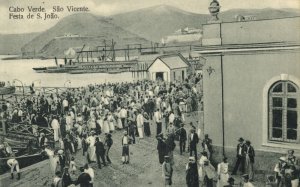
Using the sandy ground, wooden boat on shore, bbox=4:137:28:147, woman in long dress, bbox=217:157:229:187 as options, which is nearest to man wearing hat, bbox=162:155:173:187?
the sandy ground

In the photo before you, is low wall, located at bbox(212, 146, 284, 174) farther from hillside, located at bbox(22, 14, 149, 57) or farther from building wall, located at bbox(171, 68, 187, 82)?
building wall, located at bbox(171, 68, 187, 82)

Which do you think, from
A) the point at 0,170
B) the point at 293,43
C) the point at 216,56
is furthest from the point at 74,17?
the point at 293,43

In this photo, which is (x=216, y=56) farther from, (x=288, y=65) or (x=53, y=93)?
(x=53, y=93)

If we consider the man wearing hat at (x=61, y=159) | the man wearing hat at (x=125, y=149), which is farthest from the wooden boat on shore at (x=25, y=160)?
the man wearing hat at (x=125, y=149)

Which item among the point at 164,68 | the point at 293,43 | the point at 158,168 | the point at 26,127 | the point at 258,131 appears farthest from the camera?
the point at 164,68

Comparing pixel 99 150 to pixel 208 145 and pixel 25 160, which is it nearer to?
pixel 25 160

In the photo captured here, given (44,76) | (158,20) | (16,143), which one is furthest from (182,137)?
(44,76)
